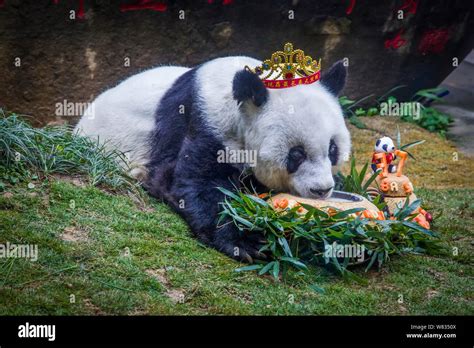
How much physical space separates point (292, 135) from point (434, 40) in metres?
4.74

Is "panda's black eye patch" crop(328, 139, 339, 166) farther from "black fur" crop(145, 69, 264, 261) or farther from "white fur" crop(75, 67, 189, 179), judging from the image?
"white fur" crop(75, 67, 189, 179)

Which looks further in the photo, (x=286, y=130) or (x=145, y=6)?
(x=145, y=6)

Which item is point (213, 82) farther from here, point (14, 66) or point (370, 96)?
point (370, 96)

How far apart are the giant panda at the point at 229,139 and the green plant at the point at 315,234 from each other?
0.13 meters

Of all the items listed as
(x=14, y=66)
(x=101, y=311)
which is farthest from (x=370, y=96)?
(x=101, y=311)

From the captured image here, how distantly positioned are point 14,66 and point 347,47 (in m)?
4.03

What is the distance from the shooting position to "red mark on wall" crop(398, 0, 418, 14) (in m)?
8.78

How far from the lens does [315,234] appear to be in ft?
16.6

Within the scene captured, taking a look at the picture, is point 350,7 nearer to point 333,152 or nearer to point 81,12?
point 81,12
